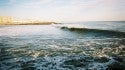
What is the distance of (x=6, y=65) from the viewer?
365 inches

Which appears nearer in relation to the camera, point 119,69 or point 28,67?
point 119,69

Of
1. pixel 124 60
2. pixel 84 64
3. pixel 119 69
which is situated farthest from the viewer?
pixel 124 60

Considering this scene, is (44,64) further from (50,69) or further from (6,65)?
(6,65)

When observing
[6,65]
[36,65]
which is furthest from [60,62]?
[6,65]

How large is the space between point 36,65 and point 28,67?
616 mm

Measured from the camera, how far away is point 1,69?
27.6 feet

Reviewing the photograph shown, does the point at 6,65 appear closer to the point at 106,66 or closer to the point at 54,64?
the point at 54,64

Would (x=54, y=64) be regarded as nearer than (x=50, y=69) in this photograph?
No

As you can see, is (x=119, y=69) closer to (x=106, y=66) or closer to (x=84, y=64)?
(x=106, y=66)

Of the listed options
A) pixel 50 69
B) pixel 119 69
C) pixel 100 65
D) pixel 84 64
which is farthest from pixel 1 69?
pixel 119 69

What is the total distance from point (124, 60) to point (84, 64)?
2.65 meters

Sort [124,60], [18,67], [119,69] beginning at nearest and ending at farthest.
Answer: [119,69] < [18,67] < [124,60]

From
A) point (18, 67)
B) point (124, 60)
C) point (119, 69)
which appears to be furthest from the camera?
point (124, 60)

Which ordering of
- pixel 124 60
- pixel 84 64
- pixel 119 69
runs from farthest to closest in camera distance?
pixel 124 60 → pixel 84 64 → pixel 119 69
